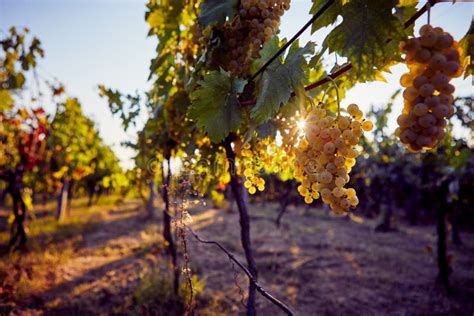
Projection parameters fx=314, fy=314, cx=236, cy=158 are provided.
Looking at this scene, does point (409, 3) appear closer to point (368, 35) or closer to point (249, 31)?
point (368, 35)

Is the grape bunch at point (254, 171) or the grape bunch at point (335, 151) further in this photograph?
the grape bunch at point (254, 171)

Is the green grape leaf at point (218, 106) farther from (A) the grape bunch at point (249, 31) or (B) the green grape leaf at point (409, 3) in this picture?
(B) the green grape leaf at point (409, 3)

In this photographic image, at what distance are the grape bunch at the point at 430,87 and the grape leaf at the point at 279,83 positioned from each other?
0.45 metres

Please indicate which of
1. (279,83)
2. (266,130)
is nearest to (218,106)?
(279,83)

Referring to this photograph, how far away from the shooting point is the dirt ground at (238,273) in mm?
4340

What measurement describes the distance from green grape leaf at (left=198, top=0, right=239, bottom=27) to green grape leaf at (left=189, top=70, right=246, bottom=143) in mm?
210

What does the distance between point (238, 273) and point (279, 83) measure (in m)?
2.02

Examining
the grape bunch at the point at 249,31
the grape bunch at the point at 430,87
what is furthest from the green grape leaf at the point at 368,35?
the grape bunch at the point at 249,31

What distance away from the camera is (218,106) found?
1.32 meters

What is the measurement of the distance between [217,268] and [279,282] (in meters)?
1.28

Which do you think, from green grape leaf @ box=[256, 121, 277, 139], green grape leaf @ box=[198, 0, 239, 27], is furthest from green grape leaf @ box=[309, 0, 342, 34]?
green grape leaf @ box=[256, 121, 277, 139]

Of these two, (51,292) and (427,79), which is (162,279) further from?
(427,79)

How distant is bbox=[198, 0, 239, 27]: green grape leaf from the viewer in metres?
1.28

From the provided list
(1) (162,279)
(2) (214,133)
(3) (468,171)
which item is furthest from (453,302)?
(2) (214,133)
